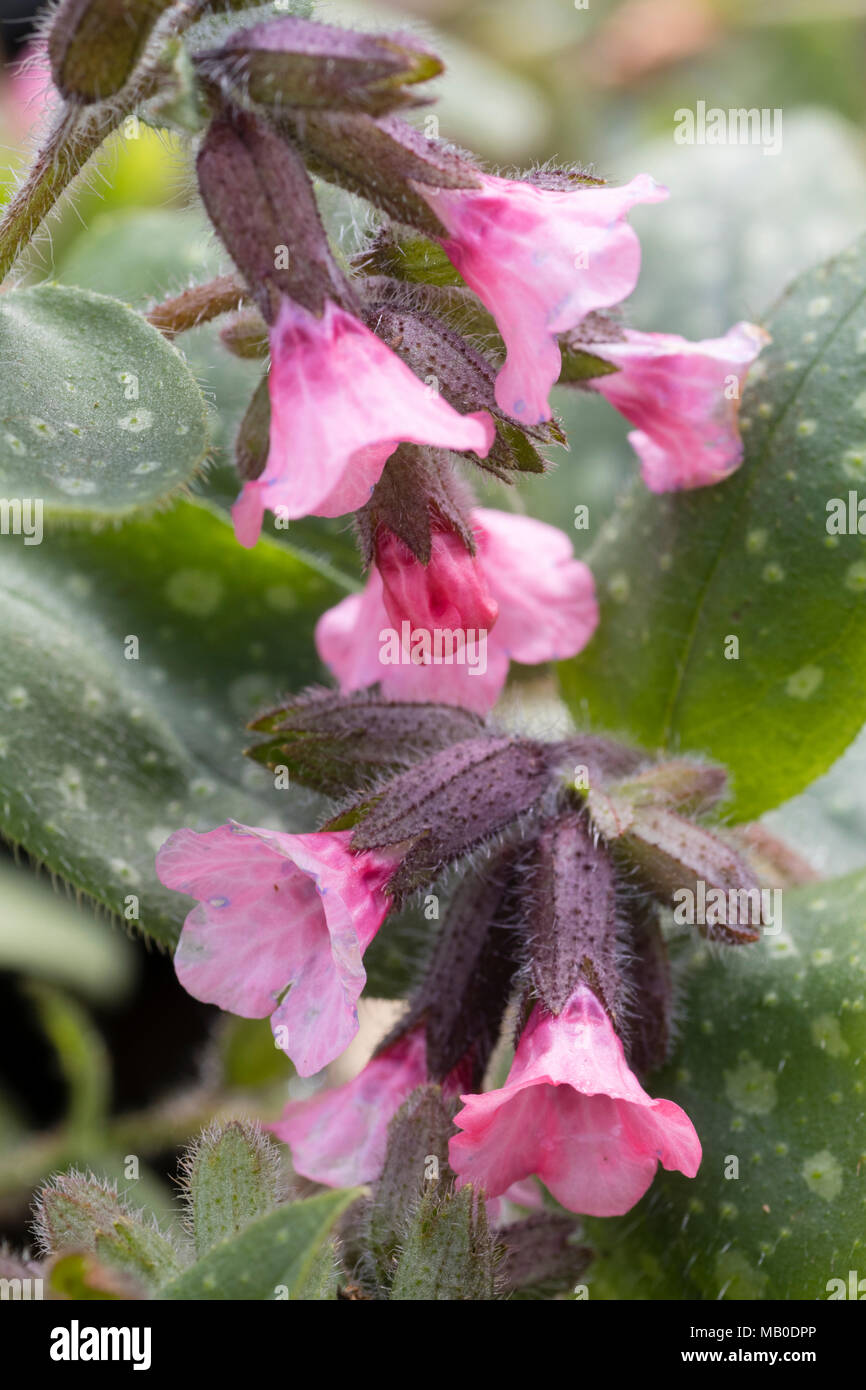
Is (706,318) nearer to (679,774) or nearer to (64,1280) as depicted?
(679,774)

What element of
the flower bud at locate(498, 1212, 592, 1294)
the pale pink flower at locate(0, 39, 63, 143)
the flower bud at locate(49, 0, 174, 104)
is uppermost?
the pale pink flower at locate(0, 39, 63, 143)

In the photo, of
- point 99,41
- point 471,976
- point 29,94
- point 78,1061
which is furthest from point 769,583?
point 29,94

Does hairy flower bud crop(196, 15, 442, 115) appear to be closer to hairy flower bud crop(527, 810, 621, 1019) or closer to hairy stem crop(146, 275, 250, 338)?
hairy stem crop(146, 275, 250, 338)

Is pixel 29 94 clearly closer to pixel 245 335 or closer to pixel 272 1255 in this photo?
pixel 245 335

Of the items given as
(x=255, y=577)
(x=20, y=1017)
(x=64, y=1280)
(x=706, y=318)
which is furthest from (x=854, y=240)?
(x=20, y=1017)

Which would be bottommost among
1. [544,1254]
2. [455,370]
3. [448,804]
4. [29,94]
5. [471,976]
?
[544,1254]

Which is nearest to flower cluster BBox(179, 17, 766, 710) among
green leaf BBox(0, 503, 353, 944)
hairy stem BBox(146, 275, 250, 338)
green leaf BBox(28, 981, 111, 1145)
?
hairy stem BBox(146, 275, 250, 338)
